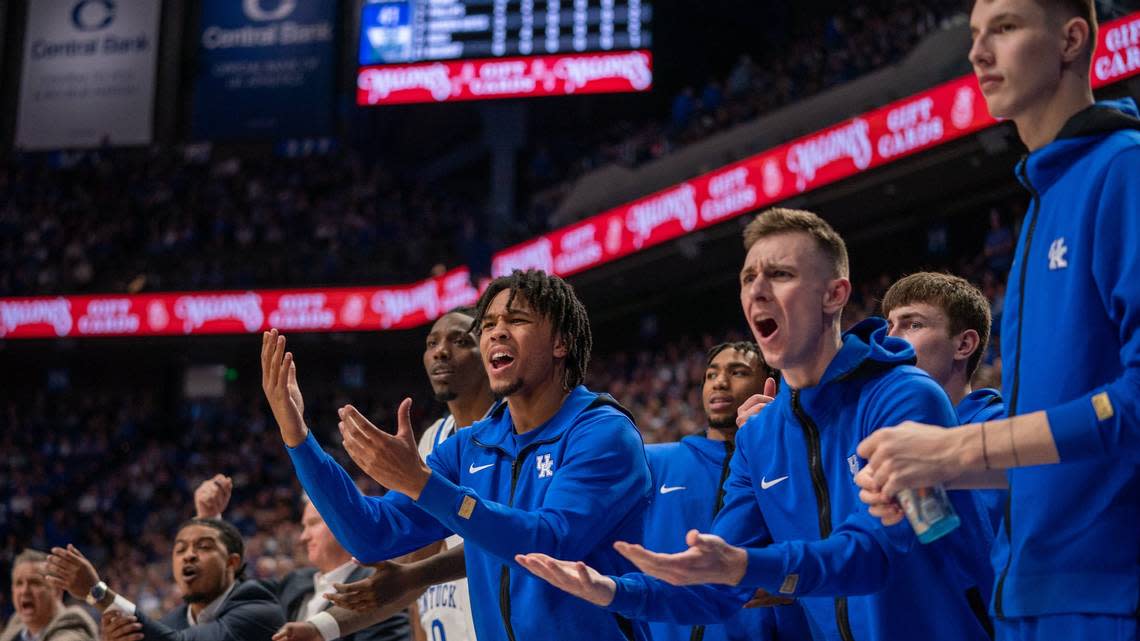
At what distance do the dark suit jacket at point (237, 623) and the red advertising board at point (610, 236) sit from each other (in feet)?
31.7

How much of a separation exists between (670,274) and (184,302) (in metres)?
9.60

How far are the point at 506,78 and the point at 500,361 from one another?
18523 millimetres

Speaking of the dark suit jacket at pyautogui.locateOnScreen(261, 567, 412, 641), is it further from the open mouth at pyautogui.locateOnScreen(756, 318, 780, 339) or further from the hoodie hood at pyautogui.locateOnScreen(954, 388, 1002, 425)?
the open mouth at pyautogui.locateOnScreen(756, 318, 780, 339)

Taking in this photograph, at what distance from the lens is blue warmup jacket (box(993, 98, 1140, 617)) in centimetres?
204

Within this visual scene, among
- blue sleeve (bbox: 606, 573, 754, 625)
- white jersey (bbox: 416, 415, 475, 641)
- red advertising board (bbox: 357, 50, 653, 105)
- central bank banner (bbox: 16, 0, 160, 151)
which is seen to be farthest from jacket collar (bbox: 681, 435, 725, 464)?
central bank banner (bbox: 16, 0, 160, 151)

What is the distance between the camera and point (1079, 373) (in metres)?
2.17

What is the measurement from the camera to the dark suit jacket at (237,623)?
17.7 feet

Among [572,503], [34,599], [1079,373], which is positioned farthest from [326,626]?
[34,599]

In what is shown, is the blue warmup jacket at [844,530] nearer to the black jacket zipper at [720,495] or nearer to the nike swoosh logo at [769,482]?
the nike swoosh logo at [769,482]

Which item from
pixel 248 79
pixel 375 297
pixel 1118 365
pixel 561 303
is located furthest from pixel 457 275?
pixel 1118 365

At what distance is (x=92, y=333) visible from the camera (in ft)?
78.6

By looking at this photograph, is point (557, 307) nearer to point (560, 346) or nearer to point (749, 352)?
point (560, 346)

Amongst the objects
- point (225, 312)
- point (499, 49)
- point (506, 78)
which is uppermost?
point (499, 49)

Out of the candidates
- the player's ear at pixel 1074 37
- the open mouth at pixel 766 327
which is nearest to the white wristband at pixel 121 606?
the open mouth at pixel 766 327
